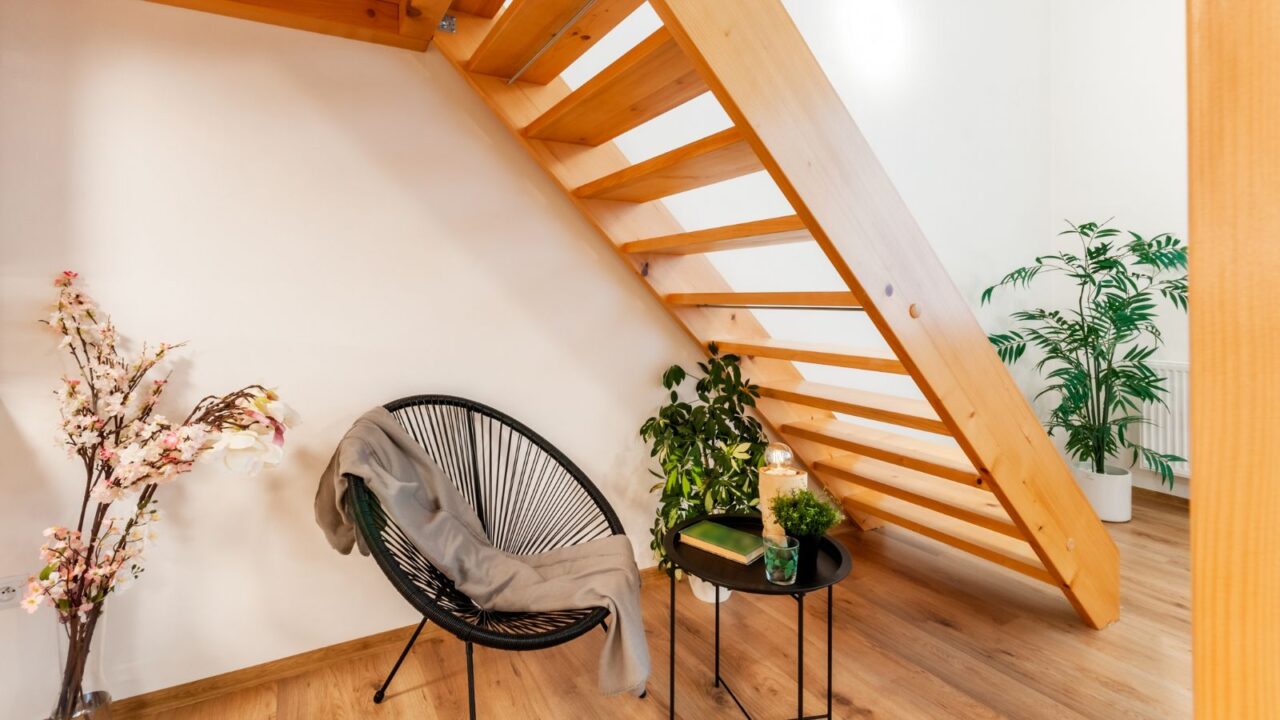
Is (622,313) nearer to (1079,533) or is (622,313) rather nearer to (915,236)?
(915,236)

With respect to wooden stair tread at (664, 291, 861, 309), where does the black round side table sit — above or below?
below

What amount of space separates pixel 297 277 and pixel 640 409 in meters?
1.32

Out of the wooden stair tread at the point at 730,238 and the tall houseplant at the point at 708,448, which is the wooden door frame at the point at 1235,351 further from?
the tall houseplant at the point at 708,448

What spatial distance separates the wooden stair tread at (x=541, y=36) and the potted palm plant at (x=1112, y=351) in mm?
2694

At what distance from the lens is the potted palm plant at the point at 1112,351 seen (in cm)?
312

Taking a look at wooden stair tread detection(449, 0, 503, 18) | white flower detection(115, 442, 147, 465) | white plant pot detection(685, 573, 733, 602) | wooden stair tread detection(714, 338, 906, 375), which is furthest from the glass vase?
wooden stair tread detection(714, 338, 906, 375)

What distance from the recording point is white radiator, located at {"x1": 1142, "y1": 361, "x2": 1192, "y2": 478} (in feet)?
10.7

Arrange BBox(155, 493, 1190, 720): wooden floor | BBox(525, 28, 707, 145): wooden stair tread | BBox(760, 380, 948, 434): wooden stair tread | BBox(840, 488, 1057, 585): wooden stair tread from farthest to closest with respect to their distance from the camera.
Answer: BBox(840, 488, 1057, 585): wooden stair tread → BBox(760, 380, 948, 434): wooden stair tread → BBox(155, 493, 1190, 720): wooden floor → BBox(525, 28, 707, 145): wooden stair tread

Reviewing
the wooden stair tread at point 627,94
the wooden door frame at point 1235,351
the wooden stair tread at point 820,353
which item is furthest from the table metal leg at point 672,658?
the wooden door frame at point 1235,351

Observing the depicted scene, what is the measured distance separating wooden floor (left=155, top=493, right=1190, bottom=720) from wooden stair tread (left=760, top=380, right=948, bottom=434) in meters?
0.76

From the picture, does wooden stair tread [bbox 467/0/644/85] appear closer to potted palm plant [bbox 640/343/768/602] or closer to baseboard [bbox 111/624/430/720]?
potted palm plant [bbox 640/343/768/602]

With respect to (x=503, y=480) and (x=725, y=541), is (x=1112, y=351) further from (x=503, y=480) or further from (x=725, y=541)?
(x=503, y=480)

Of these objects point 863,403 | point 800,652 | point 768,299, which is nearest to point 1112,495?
point 863,403

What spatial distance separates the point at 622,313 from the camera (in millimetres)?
2514
